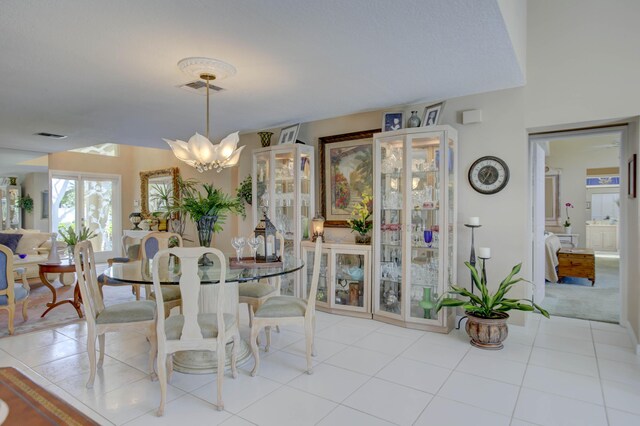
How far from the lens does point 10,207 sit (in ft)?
23.2

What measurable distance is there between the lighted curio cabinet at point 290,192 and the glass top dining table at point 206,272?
1.59 m

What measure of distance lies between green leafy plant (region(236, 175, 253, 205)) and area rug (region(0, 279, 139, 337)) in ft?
7.08

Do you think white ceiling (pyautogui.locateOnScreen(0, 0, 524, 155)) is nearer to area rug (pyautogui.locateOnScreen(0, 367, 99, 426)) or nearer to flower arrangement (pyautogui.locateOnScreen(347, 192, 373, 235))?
flower arrangement (pyautogui.locateOnScreen(347, 192, 373, 235))

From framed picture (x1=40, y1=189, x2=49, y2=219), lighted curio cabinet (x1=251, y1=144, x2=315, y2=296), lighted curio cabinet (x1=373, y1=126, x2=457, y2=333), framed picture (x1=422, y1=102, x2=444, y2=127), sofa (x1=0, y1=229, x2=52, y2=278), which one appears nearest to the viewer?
lighted curio cabinet (x1=373, y1=126, x2=457, y2=333)

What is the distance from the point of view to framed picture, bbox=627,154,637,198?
3426mm

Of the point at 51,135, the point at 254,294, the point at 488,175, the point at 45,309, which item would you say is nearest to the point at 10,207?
the point at 51,135

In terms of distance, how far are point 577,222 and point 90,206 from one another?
37.5ft

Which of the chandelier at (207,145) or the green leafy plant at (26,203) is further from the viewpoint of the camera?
the green leafy plant at (26,203)

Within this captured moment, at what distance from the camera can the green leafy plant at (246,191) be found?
18.9 ft

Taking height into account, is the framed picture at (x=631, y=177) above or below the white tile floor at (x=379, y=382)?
above

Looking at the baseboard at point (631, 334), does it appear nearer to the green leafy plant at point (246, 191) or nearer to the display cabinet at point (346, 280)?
the display cabinet at point (346, 280)

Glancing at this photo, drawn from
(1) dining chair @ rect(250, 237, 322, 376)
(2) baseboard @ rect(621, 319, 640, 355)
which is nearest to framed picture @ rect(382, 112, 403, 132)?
(1) dining chair @ rect(250, 237, 322, 376)

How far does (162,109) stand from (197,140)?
1581 millimetres

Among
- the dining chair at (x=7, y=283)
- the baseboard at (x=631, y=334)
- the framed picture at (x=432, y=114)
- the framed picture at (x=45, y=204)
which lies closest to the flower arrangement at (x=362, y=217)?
the framed picture at (x=432, y=114)
